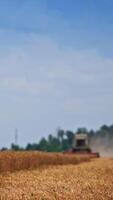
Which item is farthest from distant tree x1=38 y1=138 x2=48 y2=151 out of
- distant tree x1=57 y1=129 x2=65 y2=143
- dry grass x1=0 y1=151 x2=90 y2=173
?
dry grass x1=0 y1=151 x2=90 y2=173

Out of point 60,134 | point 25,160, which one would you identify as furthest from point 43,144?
point 25,160

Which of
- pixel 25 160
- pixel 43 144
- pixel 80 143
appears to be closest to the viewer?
pixel 25 160

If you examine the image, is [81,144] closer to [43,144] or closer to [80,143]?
[80,143]

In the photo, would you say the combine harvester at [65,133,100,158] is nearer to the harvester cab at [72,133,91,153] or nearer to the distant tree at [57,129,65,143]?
the harvester cab at [72,133,91,153]

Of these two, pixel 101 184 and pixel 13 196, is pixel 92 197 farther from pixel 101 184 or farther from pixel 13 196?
pixel 101 184

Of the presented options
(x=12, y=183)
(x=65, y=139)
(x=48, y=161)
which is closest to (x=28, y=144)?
(x=65, y=139)

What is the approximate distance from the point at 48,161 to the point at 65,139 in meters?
130

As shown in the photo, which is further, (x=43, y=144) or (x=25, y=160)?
(x=43, y=144)

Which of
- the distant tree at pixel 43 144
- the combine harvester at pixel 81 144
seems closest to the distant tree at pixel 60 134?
the distant tree at pixel 43 144

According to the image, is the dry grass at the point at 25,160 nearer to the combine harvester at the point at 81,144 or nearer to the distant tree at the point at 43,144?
the combine harvester at the point at 81,144

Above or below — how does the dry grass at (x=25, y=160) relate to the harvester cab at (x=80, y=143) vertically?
below

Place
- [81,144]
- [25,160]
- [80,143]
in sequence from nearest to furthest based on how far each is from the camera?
[25,160], [81,144], [80,143]

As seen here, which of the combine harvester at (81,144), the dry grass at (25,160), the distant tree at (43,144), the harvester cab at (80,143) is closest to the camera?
the dry grass at (25,160)

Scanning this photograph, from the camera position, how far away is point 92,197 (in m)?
13.6
